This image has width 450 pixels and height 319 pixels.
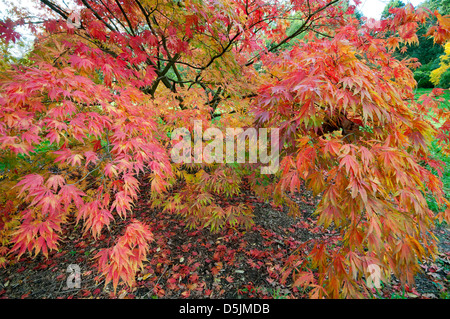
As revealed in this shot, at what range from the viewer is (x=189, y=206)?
2980 millimetres

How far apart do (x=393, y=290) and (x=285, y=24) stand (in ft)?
14.5

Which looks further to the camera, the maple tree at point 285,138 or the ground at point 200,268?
the ground at point 200,268

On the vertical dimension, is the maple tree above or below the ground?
above

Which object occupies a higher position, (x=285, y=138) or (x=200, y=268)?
(x=285, y=138)

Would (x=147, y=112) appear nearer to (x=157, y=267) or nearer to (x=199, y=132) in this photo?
(x=199, y=132)

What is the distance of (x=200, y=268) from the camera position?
2.80 m

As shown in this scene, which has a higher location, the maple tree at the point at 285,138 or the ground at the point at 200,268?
the maple tree at the point at 285,138

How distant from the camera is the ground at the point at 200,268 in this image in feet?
8.16

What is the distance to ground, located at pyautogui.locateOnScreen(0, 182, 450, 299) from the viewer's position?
2486 millimetres

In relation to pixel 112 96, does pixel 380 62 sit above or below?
above

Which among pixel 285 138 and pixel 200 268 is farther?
pixel 200 268

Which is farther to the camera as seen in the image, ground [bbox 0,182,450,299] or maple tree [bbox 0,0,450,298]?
ground [bbox 0,182,450,299]
